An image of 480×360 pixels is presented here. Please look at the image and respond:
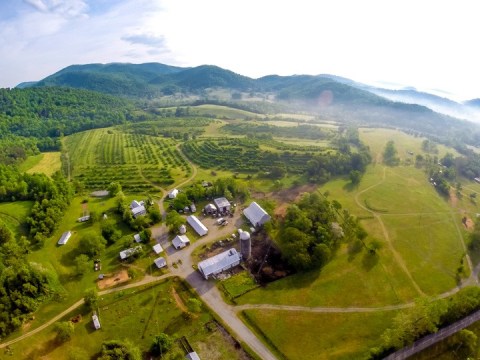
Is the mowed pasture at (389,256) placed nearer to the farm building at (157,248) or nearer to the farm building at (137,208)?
the farm building at (157,248)

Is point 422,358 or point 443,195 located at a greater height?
point 443,195

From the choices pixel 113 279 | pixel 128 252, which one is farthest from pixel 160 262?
pixel 113 279

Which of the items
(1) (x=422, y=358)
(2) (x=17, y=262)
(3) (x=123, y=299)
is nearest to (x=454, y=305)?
(1) (x=422, y=358)

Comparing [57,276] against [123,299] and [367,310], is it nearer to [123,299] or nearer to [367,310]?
[123,299]

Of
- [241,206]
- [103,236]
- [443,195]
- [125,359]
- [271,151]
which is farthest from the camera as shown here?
[271,151]

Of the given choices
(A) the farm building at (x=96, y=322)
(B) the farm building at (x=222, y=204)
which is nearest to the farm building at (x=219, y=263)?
(A) the farm building at (x=96, y=322)

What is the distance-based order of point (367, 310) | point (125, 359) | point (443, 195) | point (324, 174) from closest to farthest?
point (125, 359) → point (367, 310) → point (443, 195) → point (324, 174)
